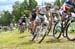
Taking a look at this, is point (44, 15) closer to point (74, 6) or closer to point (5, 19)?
point (74, 6)

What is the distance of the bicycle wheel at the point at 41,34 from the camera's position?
47.1 feet

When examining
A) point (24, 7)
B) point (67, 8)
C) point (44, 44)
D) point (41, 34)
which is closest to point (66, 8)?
point (67, 8)

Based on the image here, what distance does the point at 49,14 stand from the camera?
14.9 metres

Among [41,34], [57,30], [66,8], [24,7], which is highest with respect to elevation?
[66,8]

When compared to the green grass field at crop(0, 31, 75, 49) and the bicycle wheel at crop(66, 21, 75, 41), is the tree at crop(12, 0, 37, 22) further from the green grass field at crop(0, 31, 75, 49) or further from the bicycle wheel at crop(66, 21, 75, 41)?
the bicycle wheel at crop(66, 21, 75, 41)

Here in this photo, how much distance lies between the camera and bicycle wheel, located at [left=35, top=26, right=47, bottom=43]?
1435 cm

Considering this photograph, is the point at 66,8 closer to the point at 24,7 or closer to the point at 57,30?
the point at 57,30

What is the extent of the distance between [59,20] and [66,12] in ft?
3.28

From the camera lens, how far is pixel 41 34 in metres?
14.6

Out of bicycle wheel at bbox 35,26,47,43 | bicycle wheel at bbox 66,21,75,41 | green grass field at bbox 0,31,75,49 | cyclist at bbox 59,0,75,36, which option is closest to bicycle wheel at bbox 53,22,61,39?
green grass field at bbox 0,31,75,49

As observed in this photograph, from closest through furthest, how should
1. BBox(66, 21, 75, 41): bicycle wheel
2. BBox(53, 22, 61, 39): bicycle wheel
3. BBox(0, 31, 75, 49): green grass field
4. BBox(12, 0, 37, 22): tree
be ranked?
BBox(0, 31, 75, 49): green grass field
BBox(66, 21, 75, 41): bicycle wheel
BBox(53, 22, 61, 39): bicycle wheel
BBox(12, 0, 37, 22): tree

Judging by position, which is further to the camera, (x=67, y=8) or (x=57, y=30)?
(x=57, y=30)

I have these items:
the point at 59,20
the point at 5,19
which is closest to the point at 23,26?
the point at 59,20

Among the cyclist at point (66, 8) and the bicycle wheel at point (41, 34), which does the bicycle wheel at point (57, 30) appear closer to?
→ the cyclist at point (66, 8)
